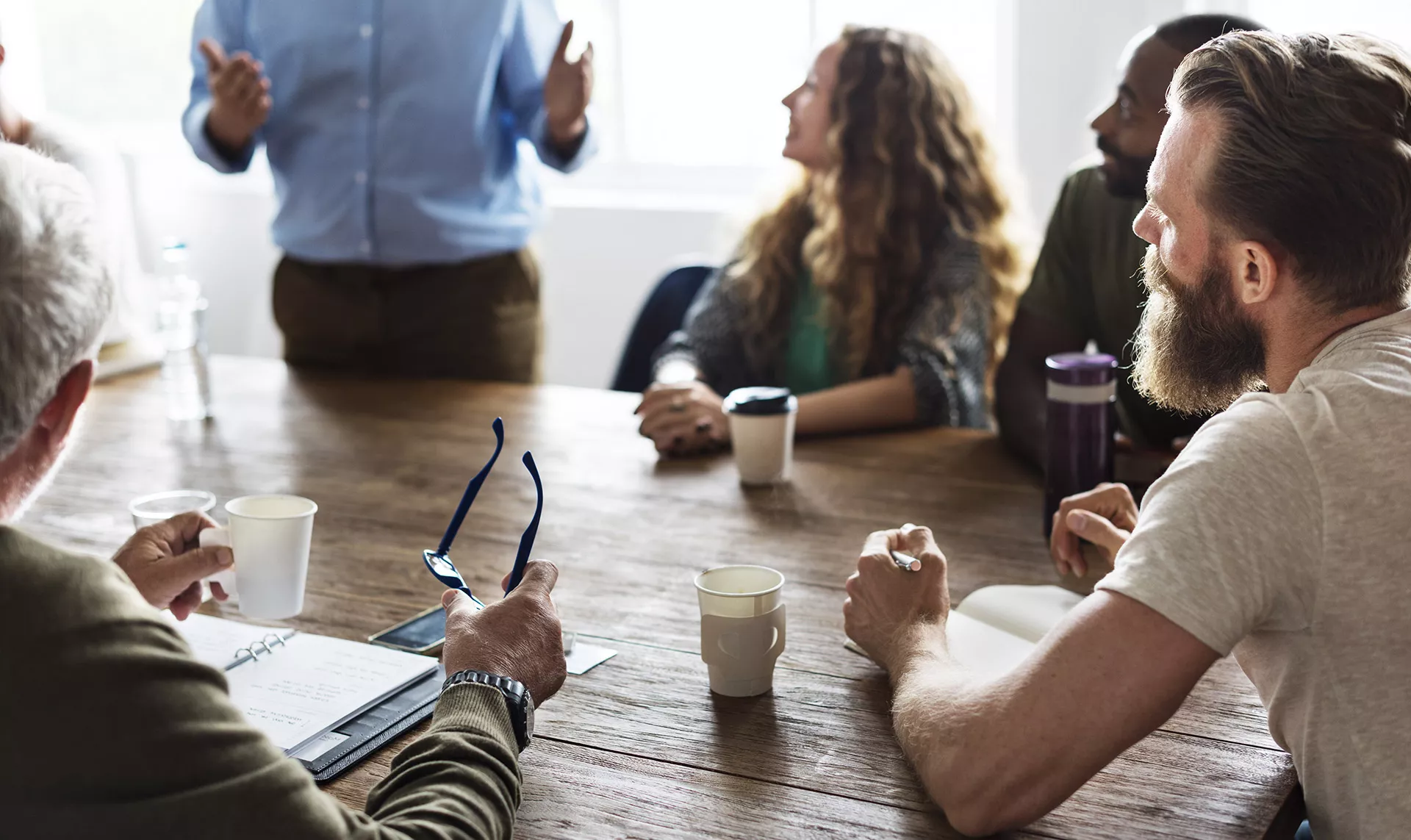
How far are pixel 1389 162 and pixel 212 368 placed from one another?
2.41 meters

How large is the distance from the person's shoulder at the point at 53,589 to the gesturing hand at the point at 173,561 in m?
0.59

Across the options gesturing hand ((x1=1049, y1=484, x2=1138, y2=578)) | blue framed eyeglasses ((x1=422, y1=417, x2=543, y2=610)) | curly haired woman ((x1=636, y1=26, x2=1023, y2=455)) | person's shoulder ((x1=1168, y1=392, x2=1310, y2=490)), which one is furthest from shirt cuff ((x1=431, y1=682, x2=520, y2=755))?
curly haired woman ((x1=636, y1=26, x2=1023, y2=455))

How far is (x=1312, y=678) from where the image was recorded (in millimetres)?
1047

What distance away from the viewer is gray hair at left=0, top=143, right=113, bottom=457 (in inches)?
32.9

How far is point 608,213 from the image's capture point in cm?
424

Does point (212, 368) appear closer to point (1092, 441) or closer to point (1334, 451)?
point (1092, 441)

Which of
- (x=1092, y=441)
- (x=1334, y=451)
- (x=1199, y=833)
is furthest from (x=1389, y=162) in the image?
(x=1092, y=441)

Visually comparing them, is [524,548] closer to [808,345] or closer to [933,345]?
[933,345]

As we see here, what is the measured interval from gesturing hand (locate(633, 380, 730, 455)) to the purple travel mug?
569 millimetres

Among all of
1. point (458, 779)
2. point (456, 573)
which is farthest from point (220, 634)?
point (458, 779)

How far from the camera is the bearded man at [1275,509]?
1.00 metres

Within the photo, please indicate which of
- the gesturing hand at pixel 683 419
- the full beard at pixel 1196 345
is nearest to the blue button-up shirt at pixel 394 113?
the gesturing hand at pixel 683 419

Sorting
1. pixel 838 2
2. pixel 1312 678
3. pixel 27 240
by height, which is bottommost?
pixel 1312 678

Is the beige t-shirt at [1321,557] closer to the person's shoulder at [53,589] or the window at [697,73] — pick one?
the person's shoulder at [53,589]
